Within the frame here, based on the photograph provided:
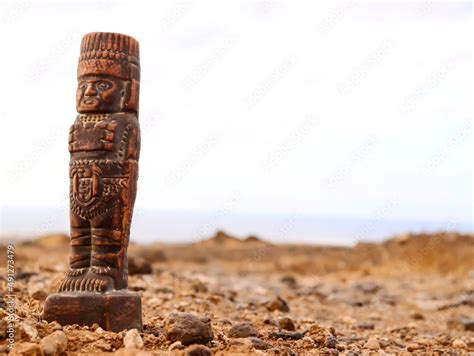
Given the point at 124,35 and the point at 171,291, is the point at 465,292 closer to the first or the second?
the point at 171,291

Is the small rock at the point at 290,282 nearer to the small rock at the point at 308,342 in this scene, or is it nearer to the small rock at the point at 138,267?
the small rock at the point at 138,267

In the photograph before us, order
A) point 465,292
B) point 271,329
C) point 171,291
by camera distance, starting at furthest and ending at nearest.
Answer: point 465,292, point 171,291, point 271,329

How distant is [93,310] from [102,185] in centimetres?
123

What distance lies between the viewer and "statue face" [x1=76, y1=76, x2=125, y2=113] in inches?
271

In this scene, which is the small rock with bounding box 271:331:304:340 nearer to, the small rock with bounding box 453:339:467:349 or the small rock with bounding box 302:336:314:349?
the small rock with bounding box 302:336:314:349

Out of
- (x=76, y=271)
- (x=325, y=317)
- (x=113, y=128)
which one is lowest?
(x=325, y=317)

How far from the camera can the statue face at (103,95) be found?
6.88 m

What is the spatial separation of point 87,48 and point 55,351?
3170 mm

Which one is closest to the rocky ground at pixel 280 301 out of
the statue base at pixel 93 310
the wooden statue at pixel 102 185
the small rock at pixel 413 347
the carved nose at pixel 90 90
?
the small rock at pixel 413 347

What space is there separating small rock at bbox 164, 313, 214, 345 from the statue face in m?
2.28

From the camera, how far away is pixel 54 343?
550 cm

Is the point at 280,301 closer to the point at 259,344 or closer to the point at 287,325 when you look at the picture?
the point at 287,325

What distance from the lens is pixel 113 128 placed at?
675cm

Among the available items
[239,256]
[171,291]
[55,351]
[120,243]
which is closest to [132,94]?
[120,243]
